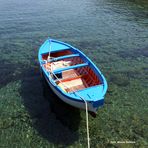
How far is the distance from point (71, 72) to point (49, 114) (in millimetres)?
4650

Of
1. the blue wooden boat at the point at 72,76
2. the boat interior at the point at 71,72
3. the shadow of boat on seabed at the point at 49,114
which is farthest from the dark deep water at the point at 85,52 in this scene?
the blue wooden boat at the point at 72,76

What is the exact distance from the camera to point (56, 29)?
1320 inches

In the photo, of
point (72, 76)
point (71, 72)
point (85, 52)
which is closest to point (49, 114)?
point (72, 76)

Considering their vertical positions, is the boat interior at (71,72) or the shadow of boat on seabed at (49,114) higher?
the boat interior at (71,72)

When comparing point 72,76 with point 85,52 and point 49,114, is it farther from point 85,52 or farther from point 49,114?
point 85,52

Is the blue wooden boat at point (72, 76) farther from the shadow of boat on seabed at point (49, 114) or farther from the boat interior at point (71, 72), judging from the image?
the shadow of boat on seabed at point (49, 114)

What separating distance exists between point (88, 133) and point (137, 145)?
2.96 m

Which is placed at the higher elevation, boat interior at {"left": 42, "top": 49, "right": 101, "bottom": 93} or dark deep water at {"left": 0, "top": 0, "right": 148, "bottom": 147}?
boat interior at {"left": 42, "top": 49, "right": 101, "bottom": 93}

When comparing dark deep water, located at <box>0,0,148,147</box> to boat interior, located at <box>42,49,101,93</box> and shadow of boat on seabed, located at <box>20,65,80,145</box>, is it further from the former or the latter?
boat interior, located at <box>42,49,101,93</box>

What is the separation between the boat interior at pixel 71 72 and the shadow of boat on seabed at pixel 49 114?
4.50 feet

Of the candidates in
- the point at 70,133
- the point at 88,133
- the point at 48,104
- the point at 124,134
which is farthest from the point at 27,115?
the point at 124,134

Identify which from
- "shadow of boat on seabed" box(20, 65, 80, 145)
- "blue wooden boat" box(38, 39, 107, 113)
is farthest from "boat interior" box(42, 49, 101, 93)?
"shadow of boat on seabed" box(20, 65, 80, 145)

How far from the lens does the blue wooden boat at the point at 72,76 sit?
15.7m

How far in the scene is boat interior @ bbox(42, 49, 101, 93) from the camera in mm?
18766
